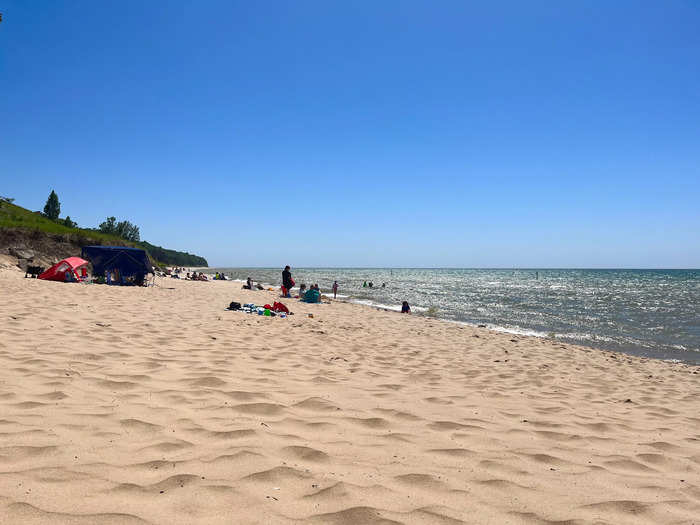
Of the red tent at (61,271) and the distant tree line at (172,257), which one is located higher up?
the distant tree line at (172,257)

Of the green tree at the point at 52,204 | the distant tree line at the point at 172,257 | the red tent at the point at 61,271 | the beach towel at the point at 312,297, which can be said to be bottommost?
the beach towel at the point at 312,297

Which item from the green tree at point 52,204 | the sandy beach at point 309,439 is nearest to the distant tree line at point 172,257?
the green tree at point 52,204

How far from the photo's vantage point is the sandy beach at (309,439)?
2191 millimetres

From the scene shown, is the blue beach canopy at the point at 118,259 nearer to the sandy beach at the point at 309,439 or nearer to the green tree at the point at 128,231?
the sandy beach at the point at 309,439

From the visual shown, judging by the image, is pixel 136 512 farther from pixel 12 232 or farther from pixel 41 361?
pixel 12 232

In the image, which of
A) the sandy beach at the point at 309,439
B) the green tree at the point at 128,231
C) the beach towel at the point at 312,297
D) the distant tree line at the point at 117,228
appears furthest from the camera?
the green tree at the point at 128,231

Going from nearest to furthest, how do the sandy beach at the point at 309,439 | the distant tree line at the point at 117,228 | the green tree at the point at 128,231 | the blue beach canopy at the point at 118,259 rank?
the sandy beach at the point at 309,439, the blue beach canopy at the point at 118,259, the distant tree line at the point at 117,228, the green tree at the point at 128,231

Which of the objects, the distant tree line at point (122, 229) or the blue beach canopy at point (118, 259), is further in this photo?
the distant tree line at point (122, 229)

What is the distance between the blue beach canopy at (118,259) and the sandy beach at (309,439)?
16.6 m

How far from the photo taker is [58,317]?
24.3ft

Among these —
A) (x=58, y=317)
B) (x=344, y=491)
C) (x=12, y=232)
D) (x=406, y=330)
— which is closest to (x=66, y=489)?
(x=344, y=491)

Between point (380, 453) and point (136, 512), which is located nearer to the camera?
point (136, 512)

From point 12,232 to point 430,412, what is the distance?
36781 mm

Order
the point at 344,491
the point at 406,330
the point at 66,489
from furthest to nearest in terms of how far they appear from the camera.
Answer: the point at 406,330
the point at 344,491
the point at 66,489
